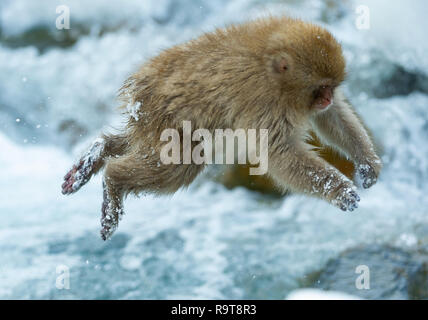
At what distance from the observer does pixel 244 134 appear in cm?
374

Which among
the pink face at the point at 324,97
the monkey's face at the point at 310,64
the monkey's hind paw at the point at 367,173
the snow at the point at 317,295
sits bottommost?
the snow at the point at 317,295

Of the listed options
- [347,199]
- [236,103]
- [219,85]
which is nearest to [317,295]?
[347,199]

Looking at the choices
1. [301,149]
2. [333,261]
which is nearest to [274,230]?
[333,261]

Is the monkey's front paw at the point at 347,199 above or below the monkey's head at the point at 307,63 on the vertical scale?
below

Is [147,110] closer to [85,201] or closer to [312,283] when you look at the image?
[312,283]

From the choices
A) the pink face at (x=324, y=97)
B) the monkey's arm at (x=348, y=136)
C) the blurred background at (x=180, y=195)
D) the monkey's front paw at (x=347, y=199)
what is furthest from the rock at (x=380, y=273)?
the pink face at (x=324, y=97)

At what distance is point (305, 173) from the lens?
12.3ft

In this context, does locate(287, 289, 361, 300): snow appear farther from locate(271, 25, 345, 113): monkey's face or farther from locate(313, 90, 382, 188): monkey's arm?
locate(271, 25, 345, 113): monkey's face

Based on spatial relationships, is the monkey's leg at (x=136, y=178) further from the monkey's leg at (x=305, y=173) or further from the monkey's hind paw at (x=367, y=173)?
the monkey's hind paw at (x=367, y=173)

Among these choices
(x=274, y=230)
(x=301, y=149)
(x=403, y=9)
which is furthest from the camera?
(x=403, y=9)

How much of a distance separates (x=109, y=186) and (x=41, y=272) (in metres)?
3.96

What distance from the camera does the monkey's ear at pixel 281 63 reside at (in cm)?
352

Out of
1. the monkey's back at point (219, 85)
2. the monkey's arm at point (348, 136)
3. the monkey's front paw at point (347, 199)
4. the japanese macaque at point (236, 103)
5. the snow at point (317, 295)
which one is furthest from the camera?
the snow at point (317, 295)

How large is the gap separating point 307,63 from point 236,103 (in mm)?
531
